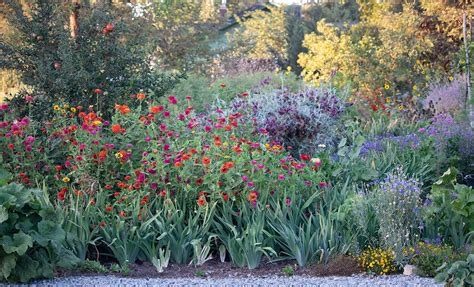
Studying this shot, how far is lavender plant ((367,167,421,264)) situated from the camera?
4.73 metres

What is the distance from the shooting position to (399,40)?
13953 millimetres

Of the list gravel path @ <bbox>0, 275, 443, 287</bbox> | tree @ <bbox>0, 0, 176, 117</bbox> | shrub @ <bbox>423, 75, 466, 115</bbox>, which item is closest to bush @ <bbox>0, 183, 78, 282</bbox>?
gravel path @ <bbox>0, 275, 443, 287</bbox>

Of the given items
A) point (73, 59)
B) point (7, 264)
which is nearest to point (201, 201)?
point (7, 264)

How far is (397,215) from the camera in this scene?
15.8ft

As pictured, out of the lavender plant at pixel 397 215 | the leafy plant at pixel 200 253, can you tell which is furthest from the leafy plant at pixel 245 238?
the lavender plant at pixel 397 215

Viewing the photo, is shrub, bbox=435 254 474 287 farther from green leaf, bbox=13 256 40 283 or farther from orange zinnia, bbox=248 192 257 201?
green leaf, bbox=13 256 40 283

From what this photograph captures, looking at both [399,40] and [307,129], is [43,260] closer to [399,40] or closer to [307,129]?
[307,129]

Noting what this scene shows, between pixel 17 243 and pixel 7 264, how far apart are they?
14cm

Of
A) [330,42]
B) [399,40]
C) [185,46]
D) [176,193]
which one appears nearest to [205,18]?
[185,46]

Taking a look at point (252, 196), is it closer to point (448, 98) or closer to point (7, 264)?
point (7, 264)

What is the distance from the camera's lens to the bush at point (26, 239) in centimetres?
407

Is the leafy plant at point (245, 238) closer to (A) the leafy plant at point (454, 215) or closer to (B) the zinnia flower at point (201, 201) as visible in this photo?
(B) the zinnia flower at point (201, 201)

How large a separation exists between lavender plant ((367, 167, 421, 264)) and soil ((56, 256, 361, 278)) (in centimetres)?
30

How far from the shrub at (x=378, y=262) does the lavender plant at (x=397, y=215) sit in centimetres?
5
